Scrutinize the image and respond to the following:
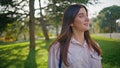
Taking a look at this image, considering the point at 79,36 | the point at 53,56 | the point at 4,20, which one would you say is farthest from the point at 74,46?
the point at 4,20

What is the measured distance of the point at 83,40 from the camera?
408 cm

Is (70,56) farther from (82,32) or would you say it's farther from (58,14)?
(58,14)

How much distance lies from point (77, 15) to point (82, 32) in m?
0.26

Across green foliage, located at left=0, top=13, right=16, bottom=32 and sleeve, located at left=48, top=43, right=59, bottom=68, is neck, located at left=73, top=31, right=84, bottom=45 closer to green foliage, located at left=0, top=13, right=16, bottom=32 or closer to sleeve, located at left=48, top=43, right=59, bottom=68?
sleeve, located at left=48, top=43, right=59, bottom=68

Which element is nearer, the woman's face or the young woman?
the young woman

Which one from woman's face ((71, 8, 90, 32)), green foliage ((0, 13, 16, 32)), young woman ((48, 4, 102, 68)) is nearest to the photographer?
young woman ((48, 4, 102, 68))

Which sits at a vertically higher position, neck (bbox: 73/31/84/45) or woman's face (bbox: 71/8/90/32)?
woman's face (bbox: 71/8/90/32)

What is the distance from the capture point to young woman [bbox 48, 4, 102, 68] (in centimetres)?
376

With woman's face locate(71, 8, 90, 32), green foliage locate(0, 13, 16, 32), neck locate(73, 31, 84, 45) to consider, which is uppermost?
woman's face locate(71, 8, 90, 32)

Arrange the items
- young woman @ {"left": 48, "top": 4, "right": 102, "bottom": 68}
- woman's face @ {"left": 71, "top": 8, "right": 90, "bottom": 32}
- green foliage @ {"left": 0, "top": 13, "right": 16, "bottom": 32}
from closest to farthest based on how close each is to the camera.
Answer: young woman @ {"left": 48, "top": 4, "right": 102, "bottom": 68}, woman's face @ {"left": 71, "top": 8, "right": 90, "bottom": 32}, green foliage @ {"left": 0, "top": 13, "right": 16, "bottom": 32}

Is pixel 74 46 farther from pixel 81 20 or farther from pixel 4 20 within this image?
pixel 4 20

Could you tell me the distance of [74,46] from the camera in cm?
389

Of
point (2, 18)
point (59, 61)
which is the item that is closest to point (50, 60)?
point (59, 61)

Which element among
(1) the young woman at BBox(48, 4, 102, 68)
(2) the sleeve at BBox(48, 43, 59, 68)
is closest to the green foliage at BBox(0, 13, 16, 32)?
(1) the young woman at BBox(48, 4, 102, 68)
